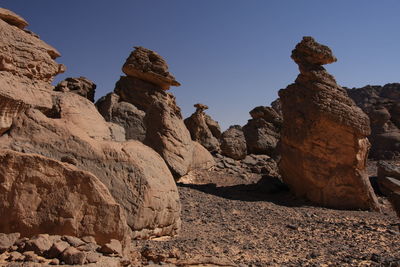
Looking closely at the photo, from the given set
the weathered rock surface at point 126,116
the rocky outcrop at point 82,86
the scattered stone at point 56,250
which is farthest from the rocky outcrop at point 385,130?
the scattered stone at point 56,250

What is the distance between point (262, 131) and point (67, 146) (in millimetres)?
15428

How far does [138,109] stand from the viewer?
14422 millimetres

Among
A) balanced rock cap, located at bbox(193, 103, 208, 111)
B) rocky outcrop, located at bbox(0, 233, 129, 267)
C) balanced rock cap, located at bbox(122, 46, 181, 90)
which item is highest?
balanced rock cap, located at bbox(122, 46, 181, 90)

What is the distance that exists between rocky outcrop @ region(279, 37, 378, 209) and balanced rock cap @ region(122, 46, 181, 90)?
19.3 ft

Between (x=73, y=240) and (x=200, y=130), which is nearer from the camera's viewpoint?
(x=73, y=240)

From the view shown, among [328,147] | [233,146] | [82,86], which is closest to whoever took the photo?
[328,147]

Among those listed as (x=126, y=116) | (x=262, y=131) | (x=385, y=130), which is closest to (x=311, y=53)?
(x=126, y=116)

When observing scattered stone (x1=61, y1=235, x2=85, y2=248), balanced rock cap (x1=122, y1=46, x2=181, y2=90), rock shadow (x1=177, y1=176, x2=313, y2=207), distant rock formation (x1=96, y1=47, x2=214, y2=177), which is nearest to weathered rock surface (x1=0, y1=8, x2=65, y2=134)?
scattered stone (x1=61, y1=235, x2=85, y2=248)

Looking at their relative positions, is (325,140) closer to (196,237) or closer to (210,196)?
(210,196)

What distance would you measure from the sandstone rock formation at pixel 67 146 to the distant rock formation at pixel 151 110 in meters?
4.82

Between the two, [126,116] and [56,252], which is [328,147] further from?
[56,252]

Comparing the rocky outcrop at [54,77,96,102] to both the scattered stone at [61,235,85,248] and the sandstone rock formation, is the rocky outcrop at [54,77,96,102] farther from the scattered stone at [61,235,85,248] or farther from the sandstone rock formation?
the scattered stone at [61,235,85,248]

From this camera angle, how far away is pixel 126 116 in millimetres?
13453

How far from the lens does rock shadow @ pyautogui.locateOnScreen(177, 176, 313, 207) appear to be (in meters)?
10.7
